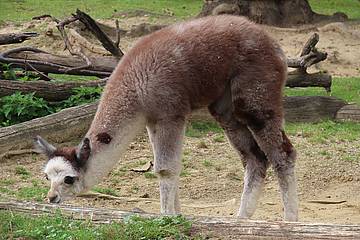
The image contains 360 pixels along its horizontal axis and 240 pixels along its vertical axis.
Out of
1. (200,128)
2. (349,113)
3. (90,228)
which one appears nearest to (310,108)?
(349,113)

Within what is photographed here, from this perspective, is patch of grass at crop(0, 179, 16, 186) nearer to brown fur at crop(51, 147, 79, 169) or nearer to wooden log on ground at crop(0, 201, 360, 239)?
brown fur at crop(51, 147, 79, 169)

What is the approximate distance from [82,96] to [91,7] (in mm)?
12443

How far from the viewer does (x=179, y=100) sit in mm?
6559

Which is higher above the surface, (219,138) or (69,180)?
(69,180)

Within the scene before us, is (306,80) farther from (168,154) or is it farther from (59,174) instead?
(59,174)

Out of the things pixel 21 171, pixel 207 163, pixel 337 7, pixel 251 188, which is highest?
pixel 251 188

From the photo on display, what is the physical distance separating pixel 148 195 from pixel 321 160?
225cm

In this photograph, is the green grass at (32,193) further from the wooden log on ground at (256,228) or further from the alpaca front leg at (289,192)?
the alpaca front leg at (289,192)

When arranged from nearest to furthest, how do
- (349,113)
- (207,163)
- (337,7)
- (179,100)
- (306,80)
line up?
(179,100) < (207,163) < (349,113) < (306,80) < (337,7)

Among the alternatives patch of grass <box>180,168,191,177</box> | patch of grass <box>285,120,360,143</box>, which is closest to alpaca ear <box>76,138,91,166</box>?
patch of grass <box>180,168,191,177</box>

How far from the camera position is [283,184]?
693 cm

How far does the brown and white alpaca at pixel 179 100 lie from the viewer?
6.58 metres

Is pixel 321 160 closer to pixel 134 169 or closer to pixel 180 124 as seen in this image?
pixel 134 169

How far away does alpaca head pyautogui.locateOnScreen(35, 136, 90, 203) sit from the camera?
259 inches
